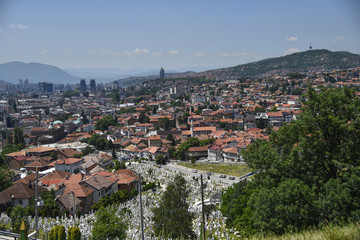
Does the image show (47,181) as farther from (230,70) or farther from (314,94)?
(230,70)

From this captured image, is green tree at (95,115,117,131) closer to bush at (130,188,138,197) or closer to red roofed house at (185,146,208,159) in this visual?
red roofed house at (185,146,208,159)

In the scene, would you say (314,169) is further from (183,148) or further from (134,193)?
(183,148)

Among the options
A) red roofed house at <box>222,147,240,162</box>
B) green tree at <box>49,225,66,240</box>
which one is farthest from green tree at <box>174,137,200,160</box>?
green tree at <box>49,225,66,240</box>

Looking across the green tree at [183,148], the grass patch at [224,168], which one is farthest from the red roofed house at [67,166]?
the green tree at [183,148]

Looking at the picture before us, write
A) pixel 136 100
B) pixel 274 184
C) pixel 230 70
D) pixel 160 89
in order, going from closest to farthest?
1. pixel 274 184
2. pixel 136 100
3. pixel 160 89
4. pixel 230 70

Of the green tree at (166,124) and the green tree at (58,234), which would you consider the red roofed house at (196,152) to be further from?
the green tree at (58,234)

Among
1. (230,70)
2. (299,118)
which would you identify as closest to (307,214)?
(299,118)
